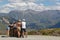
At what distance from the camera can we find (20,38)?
1748cm

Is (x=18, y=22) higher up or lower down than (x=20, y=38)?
higher up

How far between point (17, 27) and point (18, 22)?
15.3 inches

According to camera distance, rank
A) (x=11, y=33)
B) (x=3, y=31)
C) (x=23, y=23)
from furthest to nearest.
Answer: (x=3, y=31) < (x=11, y=33) < (x=23, y=23)

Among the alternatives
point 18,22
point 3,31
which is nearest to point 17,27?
point 18,22

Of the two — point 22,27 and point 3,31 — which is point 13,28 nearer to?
point 22,27

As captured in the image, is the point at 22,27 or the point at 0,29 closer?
the point at 22,27

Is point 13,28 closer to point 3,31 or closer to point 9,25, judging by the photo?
point 9,25

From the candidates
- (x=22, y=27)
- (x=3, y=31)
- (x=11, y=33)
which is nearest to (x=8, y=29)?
(x=11, y=33)

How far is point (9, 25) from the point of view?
18.4 metres

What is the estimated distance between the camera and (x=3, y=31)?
21.6 meters

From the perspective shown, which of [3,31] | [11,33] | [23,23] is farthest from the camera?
[3,31]

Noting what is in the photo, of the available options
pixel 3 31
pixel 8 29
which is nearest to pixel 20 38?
pixel 8 29

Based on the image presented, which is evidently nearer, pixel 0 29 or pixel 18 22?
pixel 18 22

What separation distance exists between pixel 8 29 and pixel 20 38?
1588 mm
